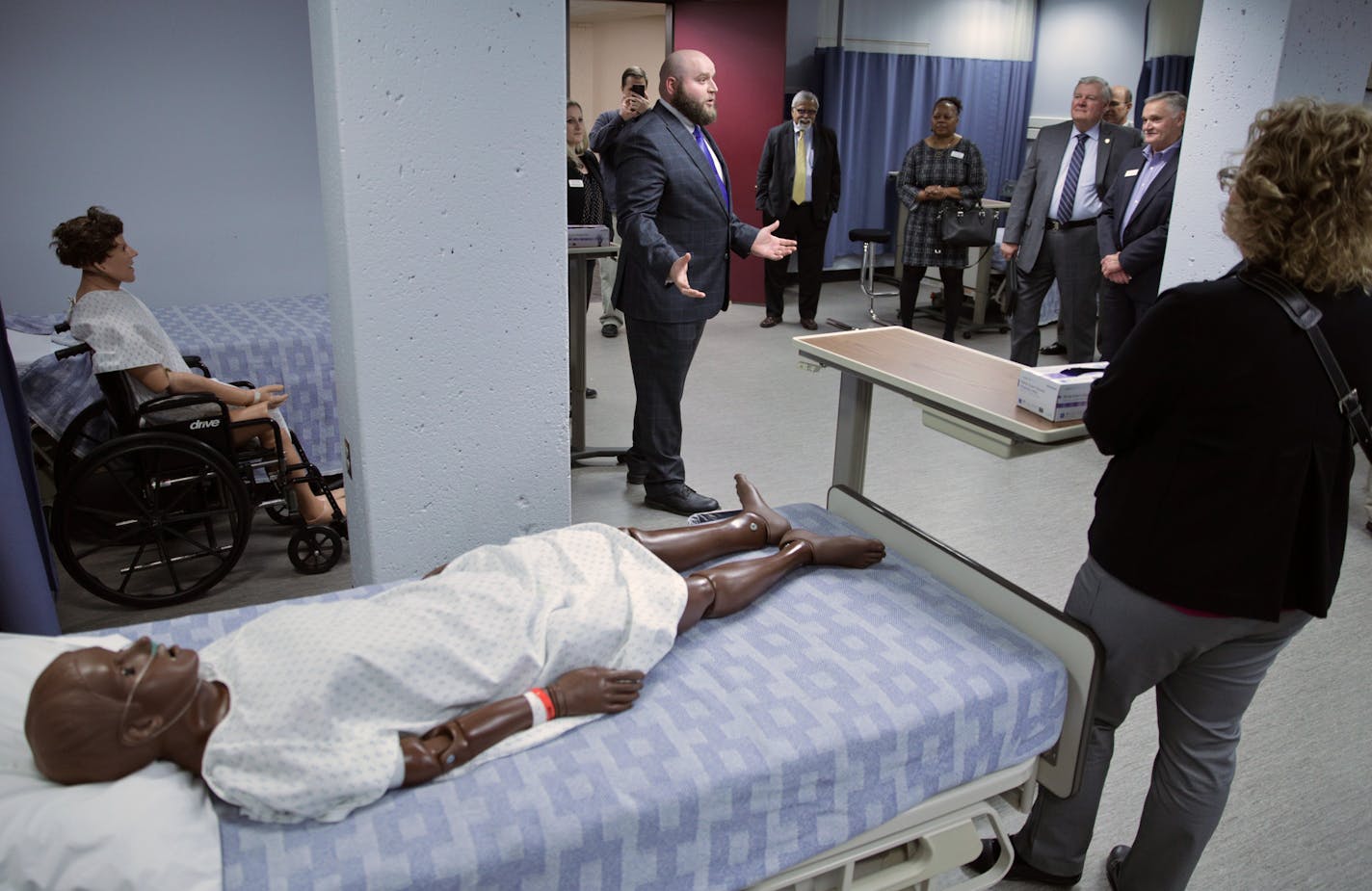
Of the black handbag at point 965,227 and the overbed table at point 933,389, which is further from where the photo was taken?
the black handbag at point 965,227

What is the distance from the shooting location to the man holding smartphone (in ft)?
11.6

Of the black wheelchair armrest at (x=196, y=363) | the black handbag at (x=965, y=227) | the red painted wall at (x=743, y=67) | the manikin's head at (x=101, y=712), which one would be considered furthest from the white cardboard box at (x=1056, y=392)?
the red painted wall at (x=743, y=67)

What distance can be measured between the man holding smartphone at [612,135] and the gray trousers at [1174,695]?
2179mm

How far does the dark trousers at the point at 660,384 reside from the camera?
3479mm

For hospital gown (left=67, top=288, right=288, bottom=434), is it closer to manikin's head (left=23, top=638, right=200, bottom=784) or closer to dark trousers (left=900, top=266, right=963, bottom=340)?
manikin's head (left=23, top=638, right=200, bottom=784)

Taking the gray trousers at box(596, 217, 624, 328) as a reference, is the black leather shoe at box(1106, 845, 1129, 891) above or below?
below

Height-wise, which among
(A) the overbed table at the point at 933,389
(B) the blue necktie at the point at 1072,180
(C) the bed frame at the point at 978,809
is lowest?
(C) the bed frame at the point at 978,809

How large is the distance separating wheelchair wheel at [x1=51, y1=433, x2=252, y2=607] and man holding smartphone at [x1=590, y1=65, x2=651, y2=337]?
57.4 inches

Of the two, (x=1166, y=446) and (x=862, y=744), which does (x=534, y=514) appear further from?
(x=1166, y=446)

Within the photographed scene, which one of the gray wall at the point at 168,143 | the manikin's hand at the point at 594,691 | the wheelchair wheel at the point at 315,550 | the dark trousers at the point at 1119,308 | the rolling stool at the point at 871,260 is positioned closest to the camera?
the manikin's hand at the point at 594,691

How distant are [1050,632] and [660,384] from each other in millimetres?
1966

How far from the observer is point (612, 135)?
3666mm

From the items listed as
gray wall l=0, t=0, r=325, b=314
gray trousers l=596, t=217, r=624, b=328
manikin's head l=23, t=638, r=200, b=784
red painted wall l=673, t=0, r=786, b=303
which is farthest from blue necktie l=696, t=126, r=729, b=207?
red painted wall l=673, t=0, r=786, b=303

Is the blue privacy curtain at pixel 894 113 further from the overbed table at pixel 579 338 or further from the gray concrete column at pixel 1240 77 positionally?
the gray concrete column at pixel 1240 77
